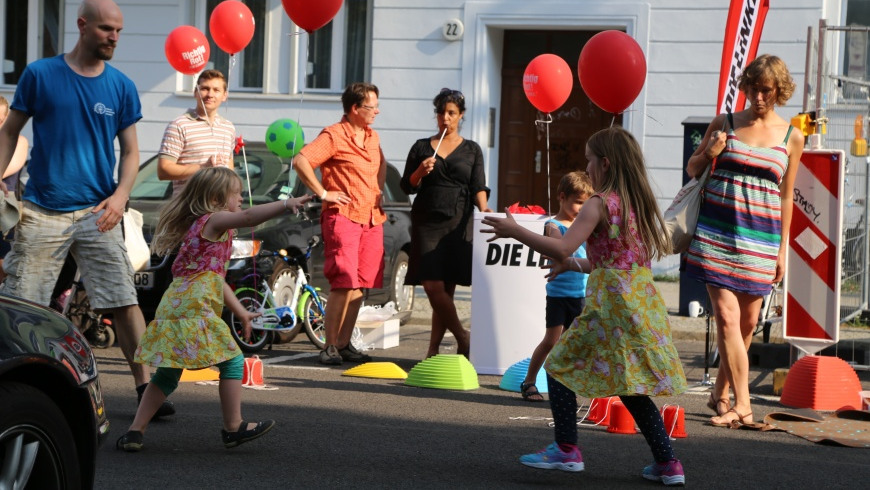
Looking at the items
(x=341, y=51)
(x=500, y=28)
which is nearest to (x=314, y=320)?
(x=500, y=28)

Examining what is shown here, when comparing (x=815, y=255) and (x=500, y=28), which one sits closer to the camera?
(x=815, y=255)

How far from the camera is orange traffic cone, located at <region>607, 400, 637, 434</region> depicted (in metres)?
7.05

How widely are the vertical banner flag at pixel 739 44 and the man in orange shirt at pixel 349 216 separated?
2.54m

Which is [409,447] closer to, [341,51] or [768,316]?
[768,316]

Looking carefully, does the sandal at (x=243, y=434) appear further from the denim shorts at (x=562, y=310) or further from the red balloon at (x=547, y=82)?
the red balloon at (x=547, y=82)

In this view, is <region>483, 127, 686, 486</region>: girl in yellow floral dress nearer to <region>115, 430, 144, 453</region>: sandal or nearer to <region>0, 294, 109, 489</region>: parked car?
<region>115, 430, 144, 453</region>: sandal

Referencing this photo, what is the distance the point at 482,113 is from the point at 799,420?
34.4 ft

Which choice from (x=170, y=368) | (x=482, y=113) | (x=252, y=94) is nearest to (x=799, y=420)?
(x=170, y=368)

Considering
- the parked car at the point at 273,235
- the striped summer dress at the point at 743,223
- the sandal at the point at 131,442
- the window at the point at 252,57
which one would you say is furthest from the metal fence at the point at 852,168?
the window at the point at 252,57

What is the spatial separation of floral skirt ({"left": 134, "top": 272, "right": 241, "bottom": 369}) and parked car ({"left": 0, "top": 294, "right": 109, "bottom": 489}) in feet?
5.31

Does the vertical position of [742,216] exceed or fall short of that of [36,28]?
it falls short

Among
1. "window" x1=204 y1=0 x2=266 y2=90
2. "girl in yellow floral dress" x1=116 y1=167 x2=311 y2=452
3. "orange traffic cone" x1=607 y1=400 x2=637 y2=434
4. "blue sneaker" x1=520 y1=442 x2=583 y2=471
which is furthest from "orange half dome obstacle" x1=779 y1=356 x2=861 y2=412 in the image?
"window" x1=204 y1=0 x2=266 y2=90

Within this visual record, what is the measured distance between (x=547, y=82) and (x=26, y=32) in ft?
37.4

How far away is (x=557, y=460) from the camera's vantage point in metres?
5.68
